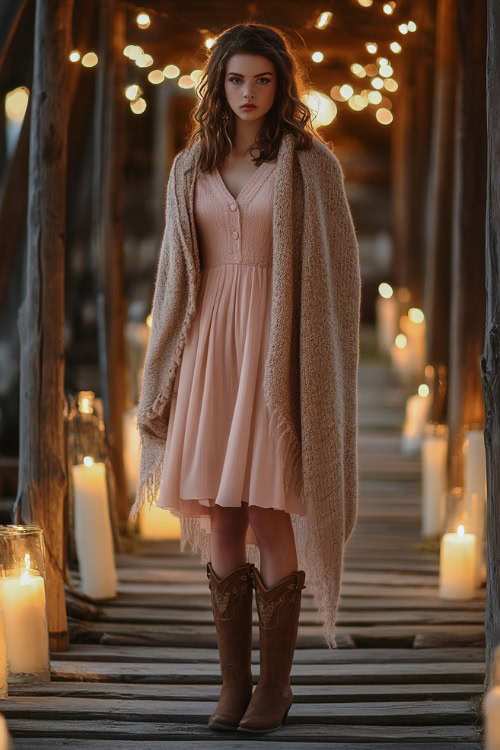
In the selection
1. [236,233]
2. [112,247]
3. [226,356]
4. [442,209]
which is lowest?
[226,356]

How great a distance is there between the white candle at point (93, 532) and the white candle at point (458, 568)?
3.79 ft

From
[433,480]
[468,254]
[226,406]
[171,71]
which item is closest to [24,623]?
[226,406]

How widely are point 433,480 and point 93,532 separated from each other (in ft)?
5.78

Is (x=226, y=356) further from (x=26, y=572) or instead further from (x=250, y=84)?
(x=26, y=572)

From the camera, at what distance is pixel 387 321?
920 centimetres

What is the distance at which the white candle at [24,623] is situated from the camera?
3.19 m

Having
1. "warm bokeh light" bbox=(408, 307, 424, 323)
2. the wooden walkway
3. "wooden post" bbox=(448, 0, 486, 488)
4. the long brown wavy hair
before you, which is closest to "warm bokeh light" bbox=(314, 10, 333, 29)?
"wooden post" bbox=(448, 0, 486, 488)

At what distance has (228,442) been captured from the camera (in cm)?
275

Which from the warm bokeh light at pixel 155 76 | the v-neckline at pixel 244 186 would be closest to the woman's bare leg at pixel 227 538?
the v-neckline at pixel 244 186

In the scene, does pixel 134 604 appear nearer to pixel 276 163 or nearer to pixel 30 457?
pixel 30 457

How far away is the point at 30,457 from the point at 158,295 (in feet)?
2.99

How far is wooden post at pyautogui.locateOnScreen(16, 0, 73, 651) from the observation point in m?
3.59

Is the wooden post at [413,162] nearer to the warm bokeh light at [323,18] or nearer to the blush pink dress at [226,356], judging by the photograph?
the warm bokeh light at [323,18]

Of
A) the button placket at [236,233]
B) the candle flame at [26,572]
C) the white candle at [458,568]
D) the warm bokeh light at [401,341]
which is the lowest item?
the white candle at [458,568]
